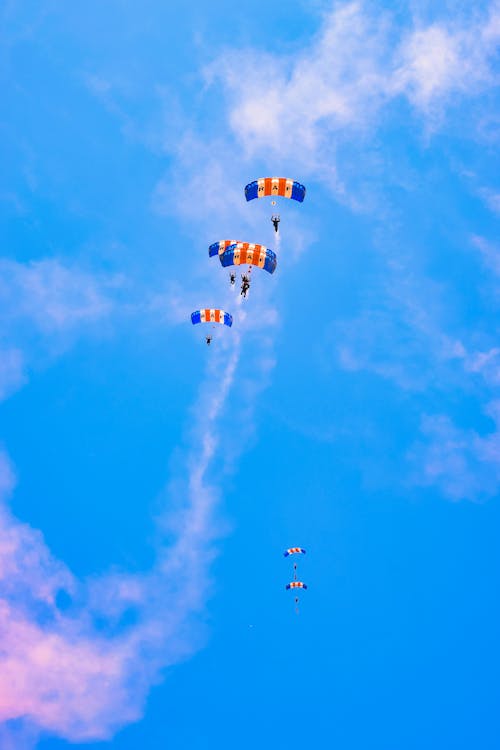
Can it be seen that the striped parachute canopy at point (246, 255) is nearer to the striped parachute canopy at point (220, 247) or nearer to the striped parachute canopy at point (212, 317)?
the striped parachute canopy at point (220, 247)

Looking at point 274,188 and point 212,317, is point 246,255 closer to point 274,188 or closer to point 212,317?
point 274,188

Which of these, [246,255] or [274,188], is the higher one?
[274,188]

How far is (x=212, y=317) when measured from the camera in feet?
160

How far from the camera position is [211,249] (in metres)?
44.2

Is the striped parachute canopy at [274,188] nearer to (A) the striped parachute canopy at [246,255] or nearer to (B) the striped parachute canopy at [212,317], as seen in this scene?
(A) the striped parachute canopy at [246,255]

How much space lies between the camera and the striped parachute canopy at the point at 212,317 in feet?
159

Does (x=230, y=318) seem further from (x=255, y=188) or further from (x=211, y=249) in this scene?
(x=255, y=188)

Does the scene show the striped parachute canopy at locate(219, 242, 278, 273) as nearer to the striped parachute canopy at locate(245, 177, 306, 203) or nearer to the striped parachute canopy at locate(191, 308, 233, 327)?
the striped parachute canopy at locate(245, 177, 306, 203)

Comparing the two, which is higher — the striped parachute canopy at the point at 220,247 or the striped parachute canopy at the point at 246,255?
the striped parachute canopy at the point at 220,247

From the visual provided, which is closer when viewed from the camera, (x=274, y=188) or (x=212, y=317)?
(x=274, y=188)

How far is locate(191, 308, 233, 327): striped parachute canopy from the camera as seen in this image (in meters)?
48.5

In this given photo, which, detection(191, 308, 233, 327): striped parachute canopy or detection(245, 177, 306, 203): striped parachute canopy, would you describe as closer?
detection(245, 177, 306, 203): striped parachute canopy

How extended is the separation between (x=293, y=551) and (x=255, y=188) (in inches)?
1247

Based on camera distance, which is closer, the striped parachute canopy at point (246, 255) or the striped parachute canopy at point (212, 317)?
the striped parachute canopy at point (246, 255)
